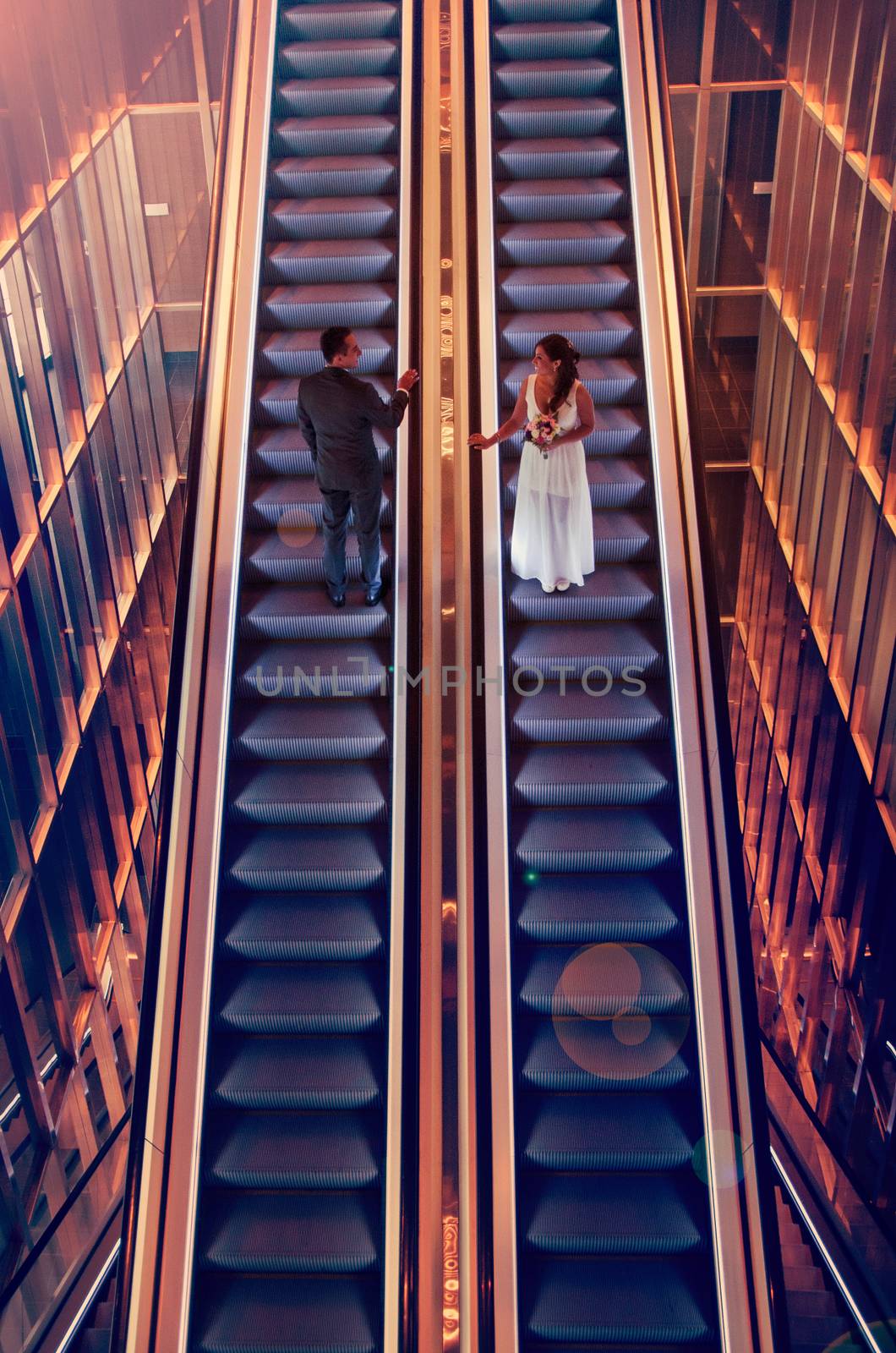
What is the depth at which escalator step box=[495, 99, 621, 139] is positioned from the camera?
24.0ft

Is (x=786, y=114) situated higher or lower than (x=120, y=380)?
higher

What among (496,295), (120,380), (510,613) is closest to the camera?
(510,613)

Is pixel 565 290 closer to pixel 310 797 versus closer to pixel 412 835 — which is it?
pixel 310 797

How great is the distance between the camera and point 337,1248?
4.77 meters

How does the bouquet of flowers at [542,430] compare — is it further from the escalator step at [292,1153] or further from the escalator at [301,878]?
the escalator step at [292,1153]

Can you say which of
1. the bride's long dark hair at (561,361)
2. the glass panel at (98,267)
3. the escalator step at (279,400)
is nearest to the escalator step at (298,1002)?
the bride's long dark hair at (561,361)

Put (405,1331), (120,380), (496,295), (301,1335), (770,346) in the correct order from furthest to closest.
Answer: (770,346)
(120,380)
(496,295)
(301,1335)
(405,1331)

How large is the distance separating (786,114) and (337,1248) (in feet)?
30.6

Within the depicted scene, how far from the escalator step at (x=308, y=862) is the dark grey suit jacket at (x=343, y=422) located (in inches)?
71.5

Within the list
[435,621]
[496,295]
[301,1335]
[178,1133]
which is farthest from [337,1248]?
[496,295]

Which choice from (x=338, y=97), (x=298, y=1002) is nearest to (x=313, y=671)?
(x=298, y=1002)

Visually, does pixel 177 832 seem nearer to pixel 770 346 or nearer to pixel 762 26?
pixel 770 346

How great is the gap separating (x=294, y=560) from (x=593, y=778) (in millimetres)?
2094

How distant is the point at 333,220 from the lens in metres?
7.10
